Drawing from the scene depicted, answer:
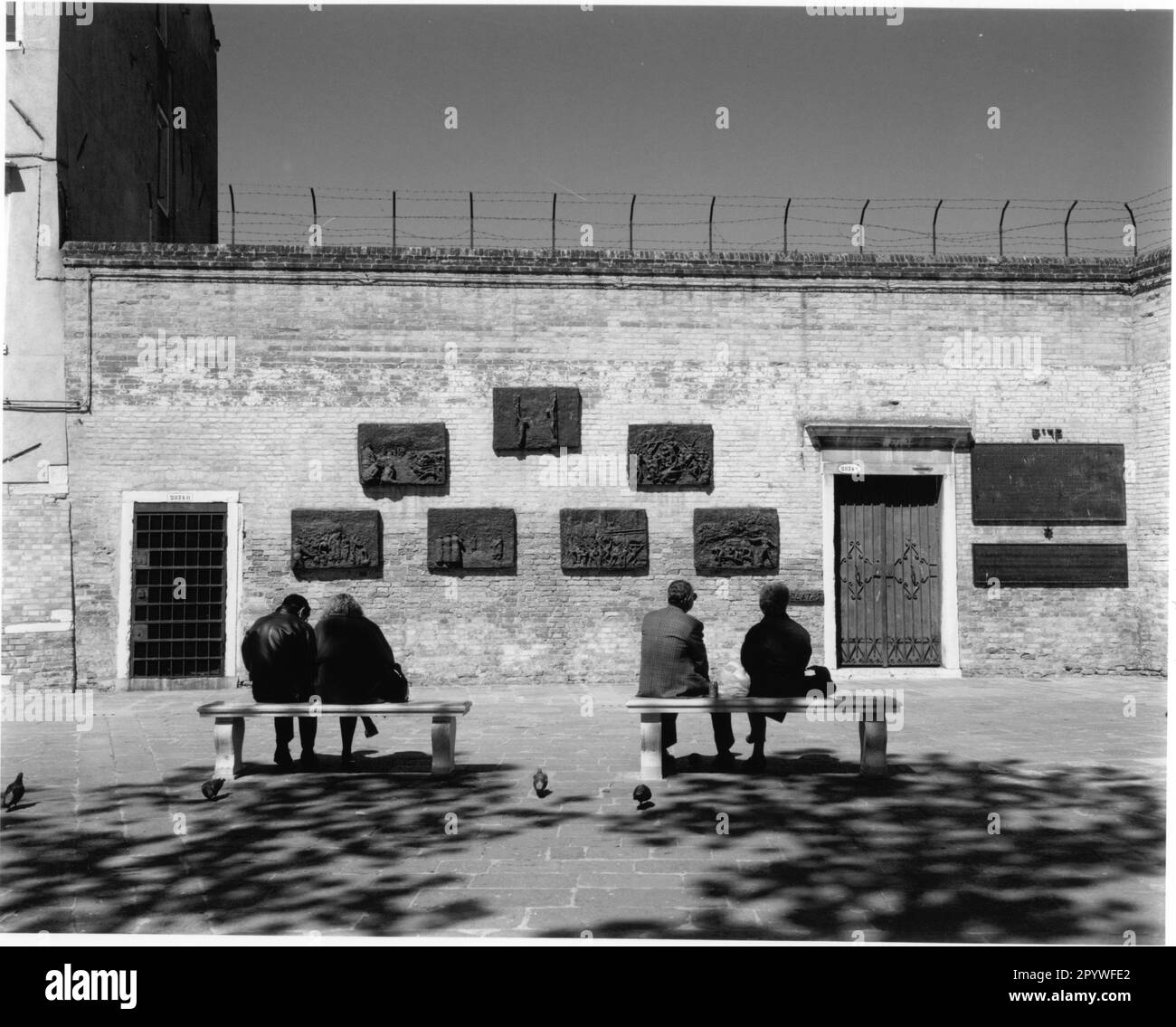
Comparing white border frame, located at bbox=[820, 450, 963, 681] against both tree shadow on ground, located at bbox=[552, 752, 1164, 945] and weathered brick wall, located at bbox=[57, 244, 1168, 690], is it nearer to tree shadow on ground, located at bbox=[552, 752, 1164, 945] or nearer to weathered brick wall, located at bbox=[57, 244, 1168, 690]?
weathered brick wall, located at bbox=[57, 244, 1168, 690]

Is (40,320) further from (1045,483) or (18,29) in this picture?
(1045,483)

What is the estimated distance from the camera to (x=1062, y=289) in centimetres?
1473

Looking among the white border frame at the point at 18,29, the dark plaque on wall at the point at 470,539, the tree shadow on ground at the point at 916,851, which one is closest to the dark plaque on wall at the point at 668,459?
the dark plaque on wall at the point at 470,539

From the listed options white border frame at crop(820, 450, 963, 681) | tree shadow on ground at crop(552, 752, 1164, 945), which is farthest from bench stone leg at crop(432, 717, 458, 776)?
white border frame at crop(820, 450, 963, 681)

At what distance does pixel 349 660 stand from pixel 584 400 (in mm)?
6705

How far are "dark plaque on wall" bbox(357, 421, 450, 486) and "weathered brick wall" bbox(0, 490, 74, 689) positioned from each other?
3.90m

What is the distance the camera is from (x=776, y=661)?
834cm

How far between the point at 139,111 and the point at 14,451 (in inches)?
322

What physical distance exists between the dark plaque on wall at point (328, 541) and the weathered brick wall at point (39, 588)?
2.93 metres

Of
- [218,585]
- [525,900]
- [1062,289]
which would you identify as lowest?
[525,900]

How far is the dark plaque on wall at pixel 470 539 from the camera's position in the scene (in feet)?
46.1

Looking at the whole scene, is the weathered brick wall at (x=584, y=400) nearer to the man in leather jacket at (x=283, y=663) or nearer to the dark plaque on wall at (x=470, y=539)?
the dark plaque on wall at (x=470, y=539)
